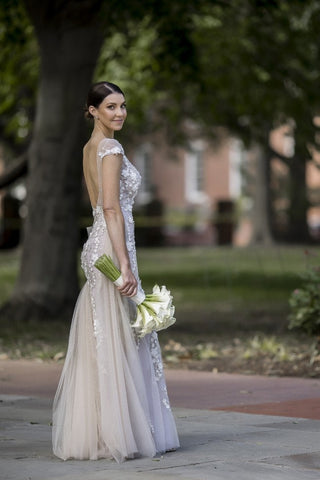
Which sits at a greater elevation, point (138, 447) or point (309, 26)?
point (309, 26)

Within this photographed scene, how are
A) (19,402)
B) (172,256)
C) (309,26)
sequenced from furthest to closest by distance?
(172,256) < (309,26) < (19,402)

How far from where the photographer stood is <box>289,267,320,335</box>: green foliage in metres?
11.5

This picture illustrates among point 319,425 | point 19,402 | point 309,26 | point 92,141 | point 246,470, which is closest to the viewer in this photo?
point 246,470

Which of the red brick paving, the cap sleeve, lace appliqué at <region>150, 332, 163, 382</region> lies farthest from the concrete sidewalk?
the cap sleeve

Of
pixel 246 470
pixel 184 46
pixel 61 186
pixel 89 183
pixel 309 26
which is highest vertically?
pixel 309 26

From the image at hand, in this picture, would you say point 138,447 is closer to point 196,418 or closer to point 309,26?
point 196,418

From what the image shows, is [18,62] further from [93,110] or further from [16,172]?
[93,110]

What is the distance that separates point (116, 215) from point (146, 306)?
53cm

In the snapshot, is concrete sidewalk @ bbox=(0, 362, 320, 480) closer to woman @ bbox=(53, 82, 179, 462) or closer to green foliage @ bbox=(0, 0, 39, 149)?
woman @ bbox=(53, 82, 179, 462)

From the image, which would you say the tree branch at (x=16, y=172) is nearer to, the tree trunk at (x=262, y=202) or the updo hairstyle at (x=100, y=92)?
the updo hairstyle at (x=100, y=92)

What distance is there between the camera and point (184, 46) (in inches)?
692

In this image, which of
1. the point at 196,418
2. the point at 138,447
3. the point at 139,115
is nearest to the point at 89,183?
the point at 138,447

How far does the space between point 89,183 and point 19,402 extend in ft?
9.24

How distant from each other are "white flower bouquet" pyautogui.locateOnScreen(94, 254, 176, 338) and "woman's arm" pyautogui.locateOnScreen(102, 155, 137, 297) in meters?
0.05
